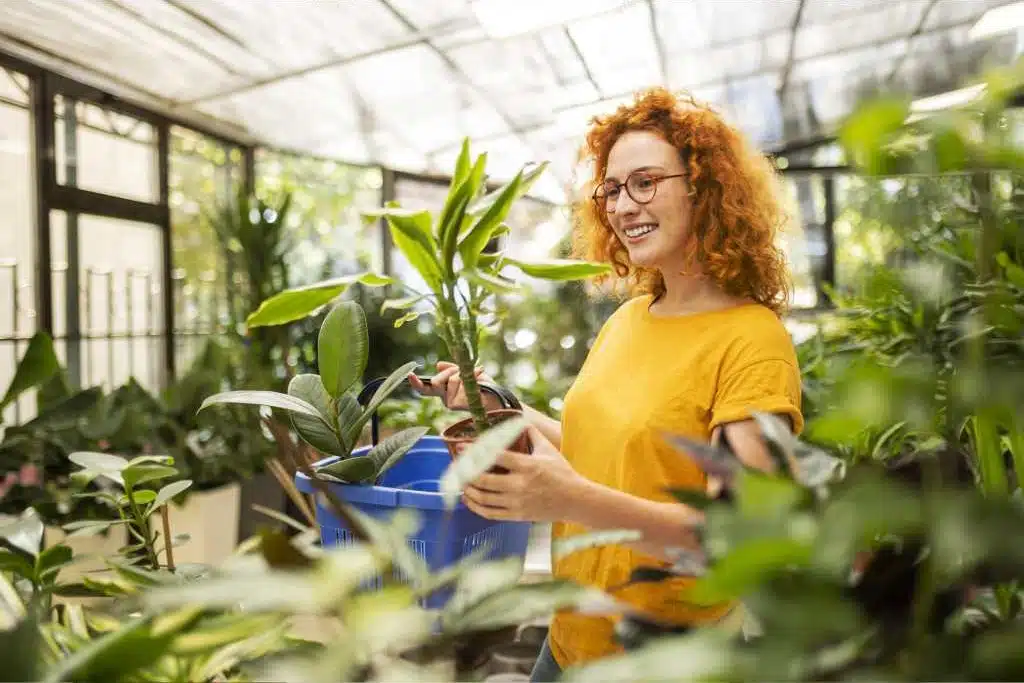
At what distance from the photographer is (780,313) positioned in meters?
1.36

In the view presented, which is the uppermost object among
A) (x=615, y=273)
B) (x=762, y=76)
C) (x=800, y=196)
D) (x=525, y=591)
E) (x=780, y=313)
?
(x=762, y=76)

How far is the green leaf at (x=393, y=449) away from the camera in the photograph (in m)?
0.96

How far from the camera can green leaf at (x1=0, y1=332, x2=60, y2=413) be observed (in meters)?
1.14

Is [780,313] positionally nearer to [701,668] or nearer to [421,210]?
[421,210]

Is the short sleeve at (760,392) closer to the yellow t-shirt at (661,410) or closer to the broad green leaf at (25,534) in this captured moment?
the yellow t-shirt at (661,410)

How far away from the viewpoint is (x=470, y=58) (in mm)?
3406

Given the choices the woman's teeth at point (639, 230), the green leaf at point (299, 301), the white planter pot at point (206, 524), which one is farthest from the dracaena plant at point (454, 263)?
the white planter pot at point (206, 524)

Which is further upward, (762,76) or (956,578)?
(762,76)

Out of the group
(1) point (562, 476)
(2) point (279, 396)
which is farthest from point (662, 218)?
(2) point (279, 396)

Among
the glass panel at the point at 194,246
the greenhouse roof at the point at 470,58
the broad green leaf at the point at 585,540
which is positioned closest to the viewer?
the broad green leaf at the point at 585,540

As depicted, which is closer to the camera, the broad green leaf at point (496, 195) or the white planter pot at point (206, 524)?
the broad green leaf at point (496, 195)

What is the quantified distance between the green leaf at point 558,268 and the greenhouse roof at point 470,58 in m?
1.30

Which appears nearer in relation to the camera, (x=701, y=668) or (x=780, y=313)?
(x=701, y=668)

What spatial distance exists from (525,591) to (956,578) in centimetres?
27
